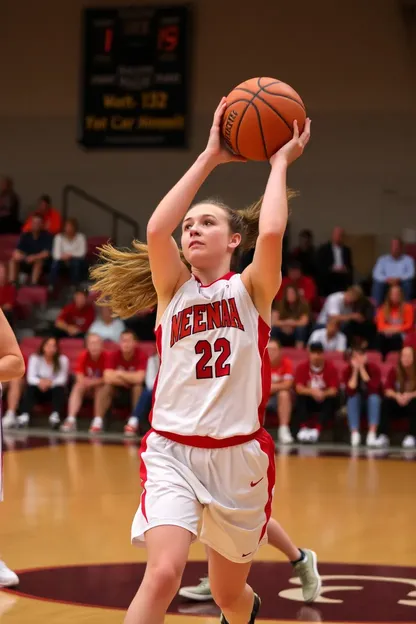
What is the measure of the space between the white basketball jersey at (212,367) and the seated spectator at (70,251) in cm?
1317

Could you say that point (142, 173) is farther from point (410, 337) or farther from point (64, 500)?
point (64, 500)

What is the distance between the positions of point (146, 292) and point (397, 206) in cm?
1401

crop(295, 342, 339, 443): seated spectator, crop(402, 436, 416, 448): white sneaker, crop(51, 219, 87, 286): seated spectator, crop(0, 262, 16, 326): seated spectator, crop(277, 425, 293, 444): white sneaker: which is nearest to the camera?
crop(402, 436, 416, 448): white sneaker

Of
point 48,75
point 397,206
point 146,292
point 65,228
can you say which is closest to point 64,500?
point 146,292

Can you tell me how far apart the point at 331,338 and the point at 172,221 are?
10.5 meters

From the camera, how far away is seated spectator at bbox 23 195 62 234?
1744 cm

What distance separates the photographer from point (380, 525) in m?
A: 7.28

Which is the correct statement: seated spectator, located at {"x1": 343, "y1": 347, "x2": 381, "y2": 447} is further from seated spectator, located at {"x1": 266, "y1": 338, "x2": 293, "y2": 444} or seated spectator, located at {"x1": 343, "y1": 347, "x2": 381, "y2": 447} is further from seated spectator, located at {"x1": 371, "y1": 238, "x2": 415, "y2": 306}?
seated spectator, located at {"x1": 371, "y1": 238, "x2": 415, "y2": 306}

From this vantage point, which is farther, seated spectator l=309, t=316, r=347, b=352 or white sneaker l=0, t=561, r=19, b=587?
seated spectator l=309, t=316, r=347, b=352

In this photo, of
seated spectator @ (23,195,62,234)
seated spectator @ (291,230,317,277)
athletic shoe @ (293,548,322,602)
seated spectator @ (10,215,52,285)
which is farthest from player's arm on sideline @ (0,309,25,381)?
seated spectator @ (23,195,62,234)

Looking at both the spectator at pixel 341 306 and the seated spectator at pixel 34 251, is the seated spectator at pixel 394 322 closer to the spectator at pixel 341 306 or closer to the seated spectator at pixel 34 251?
the spectator at pixel 341 306

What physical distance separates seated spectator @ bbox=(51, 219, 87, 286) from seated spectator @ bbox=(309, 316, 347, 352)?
4489mm

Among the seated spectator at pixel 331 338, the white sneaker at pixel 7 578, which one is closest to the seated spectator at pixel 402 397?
the seated spectator at pixel 331 338

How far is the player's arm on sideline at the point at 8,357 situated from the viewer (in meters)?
4.39
